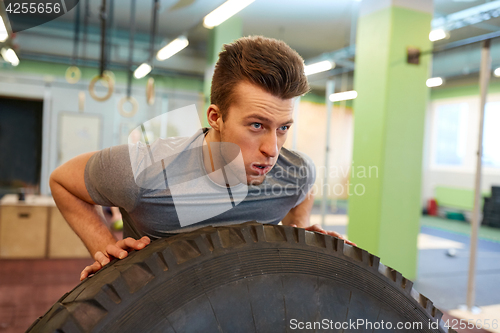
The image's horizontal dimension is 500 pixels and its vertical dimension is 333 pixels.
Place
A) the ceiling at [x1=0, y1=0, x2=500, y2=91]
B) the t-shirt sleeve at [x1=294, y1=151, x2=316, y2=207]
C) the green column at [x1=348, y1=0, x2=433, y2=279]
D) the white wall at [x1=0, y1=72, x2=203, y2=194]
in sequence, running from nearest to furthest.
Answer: the t-shirt sleeve at [x1=294, y1=151, x2=316, y2=207] < the green column at [x1=348, y1=0, x2=433, y2=279] < the ceiling at [x1=0, y1=0, x2=500, y2=91] < the white wall at [x1=0, y1=72, x2=203, y2=194]

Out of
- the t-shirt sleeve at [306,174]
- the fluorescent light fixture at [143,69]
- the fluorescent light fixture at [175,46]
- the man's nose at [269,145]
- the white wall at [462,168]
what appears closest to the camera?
the man's nose at [269,145]

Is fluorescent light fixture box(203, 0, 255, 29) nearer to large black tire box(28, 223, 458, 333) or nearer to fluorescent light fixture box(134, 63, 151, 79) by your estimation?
fluorescent light fixture box(134, 63, 151, 79)

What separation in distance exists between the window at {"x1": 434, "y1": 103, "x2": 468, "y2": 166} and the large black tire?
9.34m

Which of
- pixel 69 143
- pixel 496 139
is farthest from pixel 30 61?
pixel 496 139

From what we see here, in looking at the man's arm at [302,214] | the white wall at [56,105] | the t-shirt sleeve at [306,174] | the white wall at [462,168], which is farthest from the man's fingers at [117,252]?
the white wall at [462,168]

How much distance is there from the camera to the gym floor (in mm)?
2742

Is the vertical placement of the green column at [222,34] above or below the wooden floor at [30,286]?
above

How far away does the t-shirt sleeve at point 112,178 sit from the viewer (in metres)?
0.96

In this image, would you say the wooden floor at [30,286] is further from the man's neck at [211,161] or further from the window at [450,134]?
the window at [450,134]

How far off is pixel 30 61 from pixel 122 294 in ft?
28.7

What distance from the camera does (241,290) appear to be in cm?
63

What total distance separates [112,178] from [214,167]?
263mm

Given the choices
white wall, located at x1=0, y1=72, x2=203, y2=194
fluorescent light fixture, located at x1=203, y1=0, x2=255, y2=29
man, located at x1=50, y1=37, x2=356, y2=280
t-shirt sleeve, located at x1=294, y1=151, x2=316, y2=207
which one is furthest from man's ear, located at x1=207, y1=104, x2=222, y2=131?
white wall, located at x1=0, y1=72, x2=203, y2=194

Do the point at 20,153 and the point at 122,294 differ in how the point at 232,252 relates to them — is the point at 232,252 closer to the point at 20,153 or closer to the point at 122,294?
the point at 122,294
